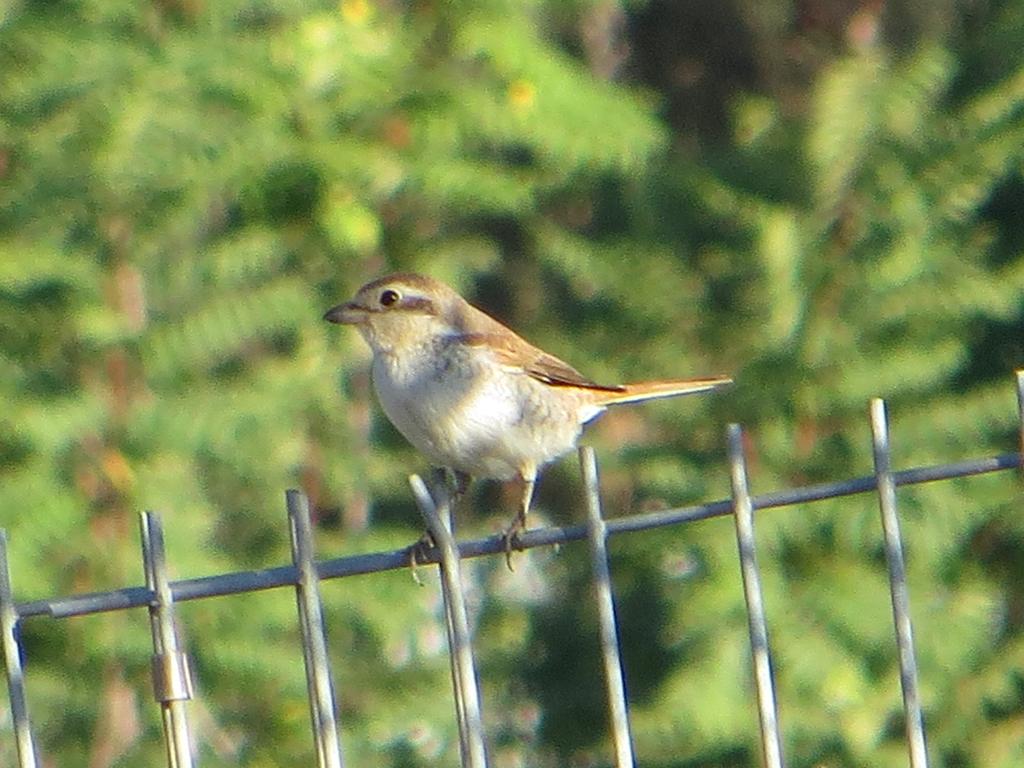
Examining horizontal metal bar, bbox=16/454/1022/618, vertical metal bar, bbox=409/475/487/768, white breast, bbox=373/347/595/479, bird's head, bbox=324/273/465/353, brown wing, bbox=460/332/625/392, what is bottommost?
vertical metal bar, bbox=409/475/487/768

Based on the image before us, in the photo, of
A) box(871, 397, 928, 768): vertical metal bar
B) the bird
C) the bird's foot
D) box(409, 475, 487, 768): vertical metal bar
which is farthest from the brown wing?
box(409, 475, 487, 768): vertical metal bar

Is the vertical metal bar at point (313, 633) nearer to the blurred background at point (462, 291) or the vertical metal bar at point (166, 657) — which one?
the vertical metal bar at point (166, 657)

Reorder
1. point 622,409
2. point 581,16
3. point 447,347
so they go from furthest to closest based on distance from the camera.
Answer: point 581,16 < point 622,409 < point 447,347

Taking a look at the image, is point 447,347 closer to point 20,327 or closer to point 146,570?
point 20,327

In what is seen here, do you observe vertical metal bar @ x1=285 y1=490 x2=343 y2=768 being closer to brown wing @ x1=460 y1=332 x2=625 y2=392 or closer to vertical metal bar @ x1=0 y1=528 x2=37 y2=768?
vertical metal bar @ x1=0 y1=528 x2=37 y2=768

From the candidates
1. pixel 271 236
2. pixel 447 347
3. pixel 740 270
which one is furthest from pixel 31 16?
pixel 740 270

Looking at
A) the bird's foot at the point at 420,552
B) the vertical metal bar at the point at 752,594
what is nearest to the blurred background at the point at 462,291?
the bird's foot at the point at 420,552
